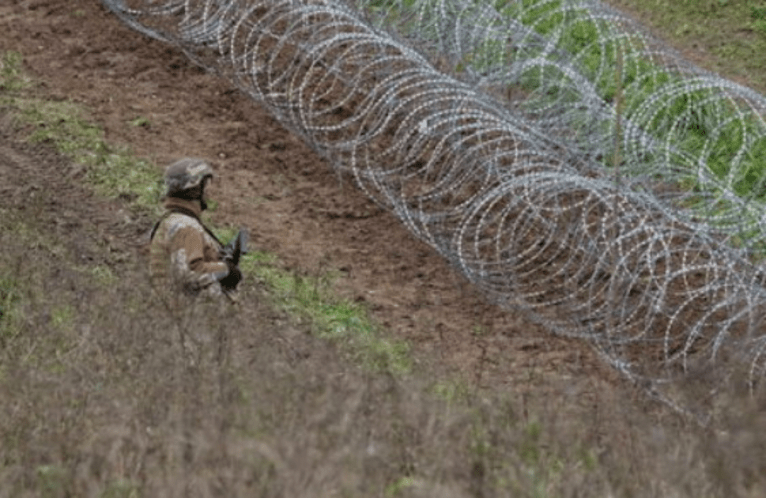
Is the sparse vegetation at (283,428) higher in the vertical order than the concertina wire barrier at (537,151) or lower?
higher

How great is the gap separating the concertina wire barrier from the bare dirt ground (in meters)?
0.17

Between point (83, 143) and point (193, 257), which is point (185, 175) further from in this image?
point (83, 143)

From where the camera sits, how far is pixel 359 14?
15602 mm

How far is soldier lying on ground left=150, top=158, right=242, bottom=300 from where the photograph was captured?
9.20m

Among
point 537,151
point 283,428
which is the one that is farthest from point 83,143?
point 283,428

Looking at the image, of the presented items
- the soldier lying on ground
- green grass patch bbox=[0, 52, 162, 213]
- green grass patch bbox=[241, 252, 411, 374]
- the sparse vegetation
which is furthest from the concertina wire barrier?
the sparse vegetation

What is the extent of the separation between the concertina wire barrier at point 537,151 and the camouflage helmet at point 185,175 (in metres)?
2.21

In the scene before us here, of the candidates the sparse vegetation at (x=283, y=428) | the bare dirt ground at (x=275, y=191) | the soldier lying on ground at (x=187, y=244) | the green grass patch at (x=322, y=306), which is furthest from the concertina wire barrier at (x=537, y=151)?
the sparse vegetation at (x=283, y=428)

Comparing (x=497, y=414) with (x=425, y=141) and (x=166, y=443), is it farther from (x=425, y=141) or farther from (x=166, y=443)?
(x=425, y=141)

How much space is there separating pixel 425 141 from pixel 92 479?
7.80m

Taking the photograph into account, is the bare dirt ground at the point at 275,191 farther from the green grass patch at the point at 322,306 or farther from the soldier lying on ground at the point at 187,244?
the soldier lying on ground at the point at 187,244

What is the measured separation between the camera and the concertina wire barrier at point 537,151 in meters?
10.9

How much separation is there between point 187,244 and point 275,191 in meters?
4.00

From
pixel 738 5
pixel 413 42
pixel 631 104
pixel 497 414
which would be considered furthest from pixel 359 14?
pixel 497 414
